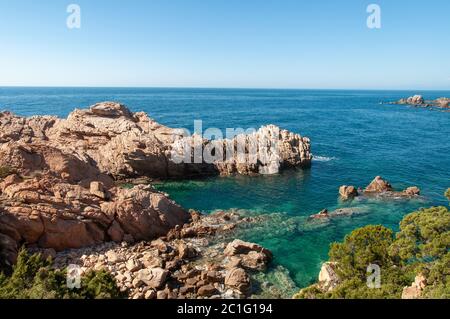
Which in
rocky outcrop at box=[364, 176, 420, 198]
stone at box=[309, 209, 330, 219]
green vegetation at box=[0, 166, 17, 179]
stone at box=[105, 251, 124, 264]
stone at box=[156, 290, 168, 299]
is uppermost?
green vegetation at box=[0, 166, 17, 179]

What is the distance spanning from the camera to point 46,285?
18406 mm

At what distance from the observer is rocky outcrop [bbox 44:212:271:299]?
84.3 feet

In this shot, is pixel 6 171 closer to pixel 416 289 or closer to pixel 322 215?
pixel 322 215

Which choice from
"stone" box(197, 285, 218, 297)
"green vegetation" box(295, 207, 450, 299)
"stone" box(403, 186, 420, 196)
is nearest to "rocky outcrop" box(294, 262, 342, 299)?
"green vegetation" box(295, 207, 450, 299)

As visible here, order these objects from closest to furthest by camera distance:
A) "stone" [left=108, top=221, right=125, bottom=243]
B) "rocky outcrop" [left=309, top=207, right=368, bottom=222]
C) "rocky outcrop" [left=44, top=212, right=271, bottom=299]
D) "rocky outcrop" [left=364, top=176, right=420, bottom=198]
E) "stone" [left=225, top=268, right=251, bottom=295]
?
"rocky outcrop" [left=44, top=212, right=271, bottom=299] < "stone" [left=225, top=268, right=251, bottom=295] < "stone" [left=108, top=221, right=125, bottom=243] < "rocky outcrop" [left=309, top=207, right=368, bottom=222] < "rocky outcrop" [left=364, top=176, right=420, bottom=198]

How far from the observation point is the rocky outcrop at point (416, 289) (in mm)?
18280

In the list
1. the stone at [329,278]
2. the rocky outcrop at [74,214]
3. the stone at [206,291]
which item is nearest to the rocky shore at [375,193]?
the stone at [329,278]

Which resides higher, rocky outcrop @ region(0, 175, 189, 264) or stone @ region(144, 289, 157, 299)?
rocky outcrop @ region(0, 175, 189, 264)

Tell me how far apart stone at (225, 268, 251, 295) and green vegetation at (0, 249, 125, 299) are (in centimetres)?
869

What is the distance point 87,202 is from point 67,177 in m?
6.19

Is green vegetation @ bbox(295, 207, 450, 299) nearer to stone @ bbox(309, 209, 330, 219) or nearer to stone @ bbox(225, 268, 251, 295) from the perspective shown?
stone @ bbox(225, 268, 251, 295)

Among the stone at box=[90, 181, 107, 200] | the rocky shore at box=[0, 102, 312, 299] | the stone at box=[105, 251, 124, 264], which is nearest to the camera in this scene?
the rocky shore at box=[0, 102, 312, 299]

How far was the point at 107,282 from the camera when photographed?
21.0 meters
